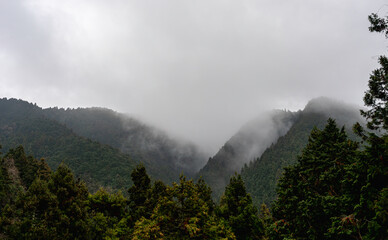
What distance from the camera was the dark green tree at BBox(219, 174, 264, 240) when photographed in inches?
1035

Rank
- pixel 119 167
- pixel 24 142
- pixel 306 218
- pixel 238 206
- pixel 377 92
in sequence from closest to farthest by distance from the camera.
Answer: pixel 377 92 < pixel 306 218 < pixel 238 206 < pixel 119 167 < pixel 24 142

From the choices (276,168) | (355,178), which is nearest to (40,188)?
(355,178)

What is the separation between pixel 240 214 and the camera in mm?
26484

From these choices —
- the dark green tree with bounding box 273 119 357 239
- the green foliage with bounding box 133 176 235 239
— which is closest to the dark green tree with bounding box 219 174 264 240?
the dark green tree with bounding box 273 119 357 239

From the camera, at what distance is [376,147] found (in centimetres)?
1015

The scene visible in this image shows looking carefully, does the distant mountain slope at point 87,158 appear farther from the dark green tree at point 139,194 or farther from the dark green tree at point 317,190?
the dark green tree at point 317,190

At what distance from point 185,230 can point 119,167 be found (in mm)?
167348

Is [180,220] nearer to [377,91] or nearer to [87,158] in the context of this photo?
[377,91]

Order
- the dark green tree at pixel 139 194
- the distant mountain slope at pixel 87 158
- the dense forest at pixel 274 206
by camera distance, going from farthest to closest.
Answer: the distant mountain slope at pixel 87 158 → the dark green tree at pixel 139 194 → the dense forest at pixel 274 206

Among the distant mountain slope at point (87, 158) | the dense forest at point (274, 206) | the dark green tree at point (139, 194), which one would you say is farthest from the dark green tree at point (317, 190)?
the distant mountain slope at point (87, 158)

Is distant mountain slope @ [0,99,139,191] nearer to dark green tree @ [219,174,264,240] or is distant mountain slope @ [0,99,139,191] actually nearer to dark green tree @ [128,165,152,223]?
dark green tree @ [128,165,152,223]

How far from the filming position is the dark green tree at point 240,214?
26.3 m

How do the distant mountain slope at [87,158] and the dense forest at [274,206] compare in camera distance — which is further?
the distant mountain slope at [87,158]

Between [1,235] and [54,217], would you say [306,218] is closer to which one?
[54,217]
